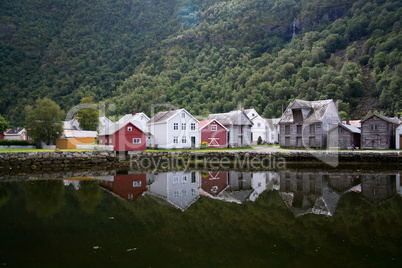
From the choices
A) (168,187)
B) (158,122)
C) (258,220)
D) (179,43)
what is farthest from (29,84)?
(258,220)

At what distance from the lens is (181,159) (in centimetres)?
3781

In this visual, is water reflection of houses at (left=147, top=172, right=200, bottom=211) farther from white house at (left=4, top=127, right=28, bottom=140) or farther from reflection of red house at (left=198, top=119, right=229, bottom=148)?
white house at (left=4, top=127, right=28, bottom=140)

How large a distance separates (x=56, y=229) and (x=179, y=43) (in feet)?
484

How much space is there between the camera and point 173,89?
104 metres

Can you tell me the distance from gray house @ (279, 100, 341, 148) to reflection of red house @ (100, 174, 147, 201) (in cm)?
3075

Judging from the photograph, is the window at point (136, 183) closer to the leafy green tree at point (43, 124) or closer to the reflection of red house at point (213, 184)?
the reflection of red house at point (213, 184)

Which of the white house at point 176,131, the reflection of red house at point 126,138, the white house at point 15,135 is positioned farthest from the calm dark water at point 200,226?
the white house at point 15,135

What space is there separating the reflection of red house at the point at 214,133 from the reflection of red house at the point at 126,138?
1065 cm

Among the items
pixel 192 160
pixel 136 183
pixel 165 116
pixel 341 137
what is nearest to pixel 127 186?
pixel 136 183

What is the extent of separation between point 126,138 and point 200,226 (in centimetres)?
3079

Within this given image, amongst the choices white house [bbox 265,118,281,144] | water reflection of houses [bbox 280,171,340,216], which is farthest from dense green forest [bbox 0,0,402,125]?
water reflection of houses [bbox 280,171,340,216]

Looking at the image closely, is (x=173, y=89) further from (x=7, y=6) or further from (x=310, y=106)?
(x=7, y=6)

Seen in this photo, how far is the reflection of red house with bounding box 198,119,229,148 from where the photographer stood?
48.8 metres

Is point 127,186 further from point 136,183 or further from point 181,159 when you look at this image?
point 181,159
